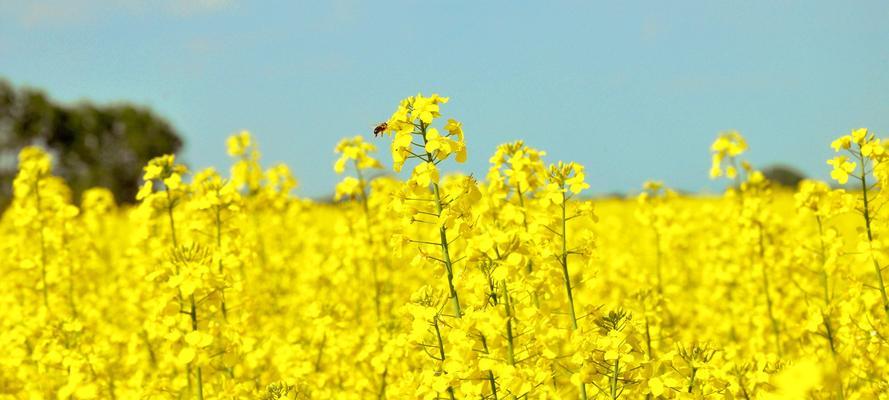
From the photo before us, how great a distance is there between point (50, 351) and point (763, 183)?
6.01 metres

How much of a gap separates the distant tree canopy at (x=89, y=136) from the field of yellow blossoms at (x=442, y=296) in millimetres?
39284

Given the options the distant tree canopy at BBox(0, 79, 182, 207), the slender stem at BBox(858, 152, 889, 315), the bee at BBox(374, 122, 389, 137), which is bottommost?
the slender stem at BBox(858, 152, 889, 315)

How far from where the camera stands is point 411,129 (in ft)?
12.1

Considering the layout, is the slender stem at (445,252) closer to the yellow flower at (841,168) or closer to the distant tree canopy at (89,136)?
the yellow flower at (841,168)

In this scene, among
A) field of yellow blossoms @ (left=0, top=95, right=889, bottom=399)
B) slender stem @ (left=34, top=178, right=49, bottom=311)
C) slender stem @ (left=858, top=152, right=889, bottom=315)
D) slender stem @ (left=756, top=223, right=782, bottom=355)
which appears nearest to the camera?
field of yellow blossoms @ (left=0, top=95, right=889, bottom=399)

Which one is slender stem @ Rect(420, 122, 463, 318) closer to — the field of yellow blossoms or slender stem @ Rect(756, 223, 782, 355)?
the field of yellow blossoms

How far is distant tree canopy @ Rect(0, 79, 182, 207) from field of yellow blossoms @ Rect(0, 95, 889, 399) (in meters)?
39.3

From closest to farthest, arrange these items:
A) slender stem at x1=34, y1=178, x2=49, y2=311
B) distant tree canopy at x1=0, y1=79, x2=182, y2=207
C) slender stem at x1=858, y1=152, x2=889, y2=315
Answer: slender stem at x1=858, y1=152, x2=889, y2=315
slender stem at x1=34, y1=178, x2=49, y2=311
distant tree canopy at x1=0, y1=79, x2=182, y2=207

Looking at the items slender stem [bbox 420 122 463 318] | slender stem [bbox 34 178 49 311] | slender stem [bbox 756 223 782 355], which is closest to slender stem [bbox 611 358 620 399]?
slender stem [bbox 420 122 463 318]

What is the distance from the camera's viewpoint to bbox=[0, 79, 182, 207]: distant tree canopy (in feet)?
152

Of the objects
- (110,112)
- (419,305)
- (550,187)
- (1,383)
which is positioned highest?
(110,112)


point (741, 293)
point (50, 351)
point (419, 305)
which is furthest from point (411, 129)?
point (741, 293)

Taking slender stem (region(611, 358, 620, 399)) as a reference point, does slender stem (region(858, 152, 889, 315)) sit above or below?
above

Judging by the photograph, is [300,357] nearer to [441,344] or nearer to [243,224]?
[441,344]
